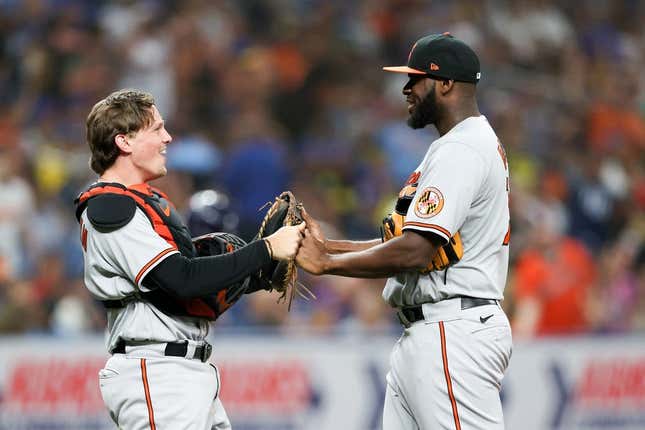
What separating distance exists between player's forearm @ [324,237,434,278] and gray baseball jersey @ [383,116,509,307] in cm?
9

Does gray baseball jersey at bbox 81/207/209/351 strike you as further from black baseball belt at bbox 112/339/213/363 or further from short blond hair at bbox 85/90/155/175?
short blond hair at bbox 85/90/155/175

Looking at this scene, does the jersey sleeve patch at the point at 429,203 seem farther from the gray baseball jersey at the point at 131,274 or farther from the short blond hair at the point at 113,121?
the short blond hair at the point at 113,121

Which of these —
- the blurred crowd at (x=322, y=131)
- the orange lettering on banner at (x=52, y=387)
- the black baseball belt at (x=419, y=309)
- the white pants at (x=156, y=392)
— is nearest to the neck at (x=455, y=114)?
the black baseball belt at (x=419, y=309)

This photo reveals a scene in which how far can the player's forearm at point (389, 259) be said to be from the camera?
14.3 ft

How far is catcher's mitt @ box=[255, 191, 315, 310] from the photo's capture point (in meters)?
4.66

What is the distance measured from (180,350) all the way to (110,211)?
24.9 inches

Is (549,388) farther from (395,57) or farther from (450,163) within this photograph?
(395,57)

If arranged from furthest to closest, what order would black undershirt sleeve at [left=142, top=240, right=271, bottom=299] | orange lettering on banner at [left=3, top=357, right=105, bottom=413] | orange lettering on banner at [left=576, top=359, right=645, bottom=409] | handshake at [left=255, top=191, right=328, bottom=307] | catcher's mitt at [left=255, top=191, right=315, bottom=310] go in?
1. orange lettering on banner at [left=576, top=359, right=645, bottom=409]
2. orange lettering on banner at [left=3, top=357, right=105, bottom=413]
3. catcher's mitt at [left=255, top=191, right=315, bottom=310]
4. handshake at [left=255, top=191, right=328, bottom=307]
5. black undershirt sleeve at [left=142, top=240, right=271, bottom=299]

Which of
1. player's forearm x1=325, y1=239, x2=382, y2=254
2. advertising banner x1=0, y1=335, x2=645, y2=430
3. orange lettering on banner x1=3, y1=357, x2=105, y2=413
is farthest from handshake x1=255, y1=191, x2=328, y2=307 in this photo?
orange lettering on banner x1=3, y1=357, x2=105, y2=413

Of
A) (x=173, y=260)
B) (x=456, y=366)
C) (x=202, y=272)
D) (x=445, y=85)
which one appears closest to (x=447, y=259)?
(x=456, y=366)

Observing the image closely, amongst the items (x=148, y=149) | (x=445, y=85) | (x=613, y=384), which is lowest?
(x=613, y=384)

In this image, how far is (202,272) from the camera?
4.25 metres

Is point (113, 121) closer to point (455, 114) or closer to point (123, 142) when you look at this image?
point (123, 142)

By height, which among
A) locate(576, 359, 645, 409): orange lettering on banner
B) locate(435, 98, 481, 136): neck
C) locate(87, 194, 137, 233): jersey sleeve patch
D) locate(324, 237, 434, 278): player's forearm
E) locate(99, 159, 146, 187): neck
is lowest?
locate(576, 359, 645, 409): orange lettering on banner
